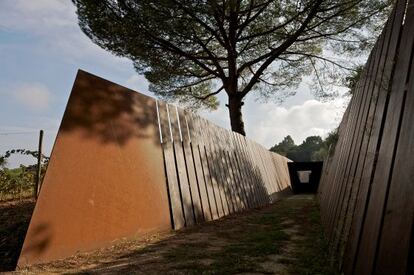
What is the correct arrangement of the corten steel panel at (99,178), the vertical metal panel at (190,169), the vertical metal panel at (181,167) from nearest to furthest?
the corten steel panel at (99,178)
the vertical metal panel at (181,167)
the vertical metal panel at (190,169)

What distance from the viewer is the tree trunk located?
1385cm

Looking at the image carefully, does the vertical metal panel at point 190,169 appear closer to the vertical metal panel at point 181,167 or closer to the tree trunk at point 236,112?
the vertical metal panel at point 181,167

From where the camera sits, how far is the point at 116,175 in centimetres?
434

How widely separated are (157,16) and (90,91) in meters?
7.08

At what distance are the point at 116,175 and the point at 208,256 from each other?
1.52 m

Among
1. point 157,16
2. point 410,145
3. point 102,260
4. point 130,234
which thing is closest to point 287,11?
point 157,16

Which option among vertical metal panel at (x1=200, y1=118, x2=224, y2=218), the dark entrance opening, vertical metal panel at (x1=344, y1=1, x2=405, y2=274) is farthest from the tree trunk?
the dark entrance opening

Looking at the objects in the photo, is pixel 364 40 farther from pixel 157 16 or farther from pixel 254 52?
pixel 157 16

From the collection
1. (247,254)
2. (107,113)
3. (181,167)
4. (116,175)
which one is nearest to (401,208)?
(247,254)

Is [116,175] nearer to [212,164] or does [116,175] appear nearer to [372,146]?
[372,146]

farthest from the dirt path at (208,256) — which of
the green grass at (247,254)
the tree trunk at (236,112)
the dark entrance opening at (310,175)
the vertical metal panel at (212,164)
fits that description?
the dark entrance opening at (310,175)

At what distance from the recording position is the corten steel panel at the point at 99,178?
3.49 metres

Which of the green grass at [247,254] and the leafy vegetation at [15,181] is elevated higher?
the leafy vegetation at [15,181]

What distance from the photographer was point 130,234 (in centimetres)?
439
